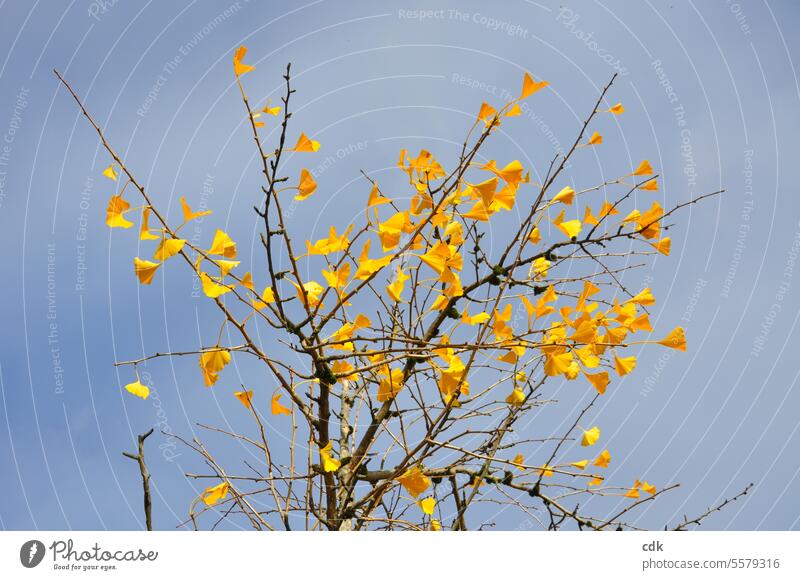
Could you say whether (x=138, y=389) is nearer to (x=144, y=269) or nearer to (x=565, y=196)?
(x=144, y=269)

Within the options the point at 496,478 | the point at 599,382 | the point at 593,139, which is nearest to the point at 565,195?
the point at 593,139

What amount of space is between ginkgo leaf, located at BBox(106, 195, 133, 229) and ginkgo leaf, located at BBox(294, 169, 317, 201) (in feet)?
1.73

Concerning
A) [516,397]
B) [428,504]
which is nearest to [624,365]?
[516,397]

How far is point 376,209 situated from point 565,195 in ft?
2.47

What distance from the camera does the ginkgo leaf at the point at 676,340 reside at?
256cm

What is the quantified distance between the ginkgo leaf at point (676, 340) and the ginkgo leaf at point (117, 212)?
1891 millimetres

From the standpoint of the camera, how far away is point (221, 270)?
2230 millimetres

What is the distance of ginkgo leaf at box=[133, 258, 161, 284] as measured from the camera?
7.09ft

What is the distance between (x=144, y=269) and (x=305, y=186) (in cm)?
57

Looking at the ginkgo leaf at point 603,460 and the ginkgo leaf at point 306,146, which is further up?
the ginkgo leaf at point 306,146

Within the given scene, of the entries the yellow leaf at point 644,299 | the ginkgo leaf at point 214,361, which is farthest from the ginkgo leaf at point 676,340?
the ginkgo leaf at point 214,361

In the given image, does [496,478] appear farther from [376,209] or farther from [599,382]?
[376,209]

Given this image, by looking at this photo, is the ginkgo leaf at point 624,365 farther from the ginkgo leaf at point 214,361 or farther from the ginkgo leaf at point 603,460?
the ginkgo leaf at point 214,361

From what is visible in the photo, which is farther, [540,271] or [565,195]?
[540,271]
